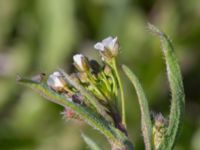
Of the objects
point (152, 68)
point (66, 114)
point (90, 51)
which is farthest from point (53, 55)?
point (66, 114)

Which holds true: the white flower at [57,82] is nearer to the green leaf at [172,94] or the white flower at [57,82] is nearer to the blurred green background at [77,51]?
the green leaf at [172,94]

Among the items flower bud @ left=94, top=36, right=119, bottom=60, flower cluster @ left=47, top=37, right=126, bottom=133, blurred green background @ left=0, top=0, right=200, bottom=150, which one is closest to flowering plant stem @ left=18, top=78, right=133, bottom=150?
flower cluster @ left=47, top=37, right=126, bottom=133

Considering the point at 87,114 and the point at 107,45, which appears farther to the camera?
the point at 107,45

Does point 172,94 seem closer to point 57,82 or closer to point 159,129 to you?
point 159,129

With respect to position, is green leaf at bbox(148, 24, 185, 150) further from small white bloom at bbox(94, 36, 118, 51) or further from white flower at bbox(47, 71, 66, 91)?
white flower at bbox(47, 71, 66, 91)

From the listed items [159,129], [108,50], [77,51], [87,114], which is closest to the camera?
[87,114]

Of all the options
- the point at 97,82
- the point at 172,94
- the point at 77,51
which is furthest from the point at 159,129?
the point at 77,51

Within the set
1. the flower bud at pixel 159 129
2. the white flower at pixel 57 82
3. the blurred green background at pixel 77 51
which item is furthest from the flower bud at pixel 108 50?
the blurred green background at pixel 77 51
